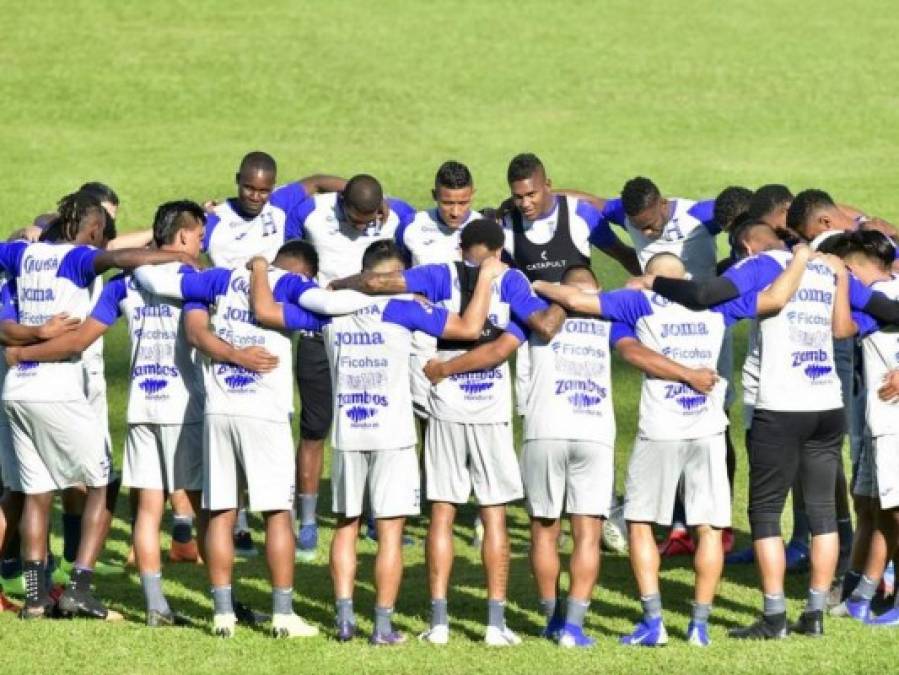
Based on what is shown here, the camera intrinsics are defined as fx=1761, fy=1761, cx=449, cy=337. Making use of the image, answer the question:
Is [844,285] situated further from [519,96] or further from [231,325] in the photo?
[519,96]

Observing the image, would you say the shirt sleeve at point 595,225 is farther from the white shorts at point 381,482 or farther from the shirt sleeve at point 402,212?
the white shorts at point 381,482

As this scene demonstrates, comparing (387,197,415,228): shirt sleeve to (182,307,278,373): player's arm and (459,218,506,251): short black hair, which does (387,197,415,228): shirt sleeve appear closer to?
(459,218,506,251): short black hair

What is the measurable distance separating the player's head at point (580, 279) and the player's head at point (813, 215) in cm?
191

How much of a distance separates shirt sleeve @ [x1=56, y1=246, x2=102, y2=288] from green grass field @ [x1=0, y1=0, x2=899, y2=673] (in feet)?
48.3

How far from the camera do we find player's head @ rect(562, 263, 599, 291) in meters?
11.5

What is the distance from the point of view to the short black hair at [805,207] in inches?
498

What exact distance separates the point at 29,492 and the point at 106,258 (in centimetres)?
169

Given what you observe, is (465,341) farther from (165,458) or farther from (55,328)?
(55,328)

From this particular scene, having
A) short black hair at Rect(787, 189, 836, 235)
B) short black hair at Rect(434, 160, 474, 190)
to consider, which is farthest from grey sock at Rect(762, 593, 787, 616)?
short black hair at Rect(434, 160, 474, 190)

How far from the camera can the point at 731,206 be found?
13.4 meters

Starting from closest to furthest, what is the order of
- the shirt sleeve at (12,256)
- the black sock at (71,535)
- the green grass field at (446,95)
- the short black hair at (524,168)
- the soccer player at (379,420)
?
1. the soccer player at (379,420)
2. the shirt sleeve at (12,256)
3. the black sock at (71,535)
4. the short black hair at (524,168)
5. the green grass field at (446,95)

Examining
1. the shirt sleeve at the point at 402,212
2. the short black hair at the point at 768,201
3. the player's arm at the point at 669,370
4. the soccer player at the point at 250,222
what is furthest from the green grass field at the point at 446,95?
the player's arm at the point at 669,370

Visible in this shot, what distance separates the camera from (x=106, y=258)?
11852 millimetres

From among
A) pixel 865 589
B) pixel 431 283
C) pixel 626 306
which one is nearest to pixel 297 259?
pixel 431 283
